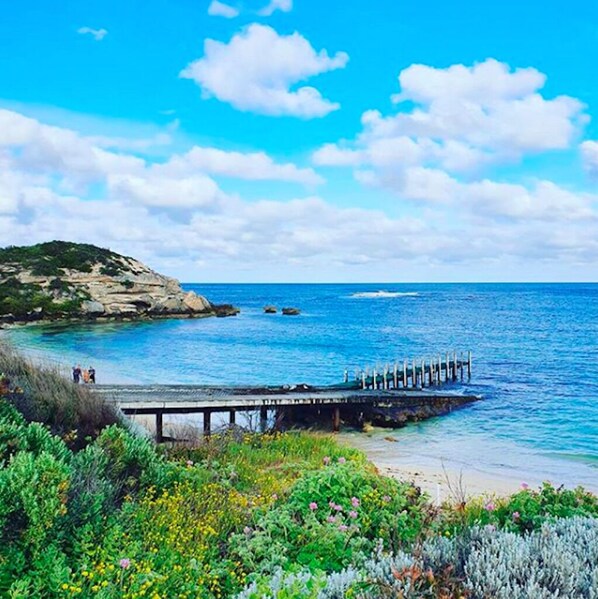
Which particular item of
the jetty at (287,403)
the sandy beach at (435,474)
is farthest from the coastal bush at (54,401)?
the sandy beach at (435,474)

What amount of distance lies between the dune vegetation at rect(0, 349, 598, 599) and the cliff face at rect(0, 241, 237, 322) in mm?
56895

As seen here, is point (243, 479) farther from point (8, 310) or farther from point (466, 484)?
point (8, 310)

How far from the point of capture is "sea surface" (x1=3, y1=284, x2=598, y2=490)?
17.9m

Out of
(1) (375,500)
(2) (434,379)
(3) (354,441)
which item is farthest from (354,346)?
(1) (375,500)

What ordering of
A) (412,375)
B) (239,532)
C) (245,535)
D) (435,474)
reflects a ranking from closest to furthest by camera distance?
(245,535) < (239,532) < (435,474) < (412,375)

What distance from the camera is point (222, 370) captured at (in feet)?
112

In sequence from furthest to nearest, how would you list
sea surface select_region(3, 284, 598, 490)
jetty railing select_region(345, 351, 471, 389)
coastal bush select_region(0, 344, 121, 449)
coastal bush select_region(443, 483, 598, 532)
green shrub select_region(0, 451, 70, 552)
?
jetty railing select_region(345, 351, 471, 389) < sea surface select_region(3, 284, 598, 490) < coastal bush select_region(0, 344, 121, 449) < coastal bush select_region(443, 483, 598, 532) < green shrub select_region(0, 451, 70, 552)

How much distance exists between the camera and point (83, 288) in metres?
68.6

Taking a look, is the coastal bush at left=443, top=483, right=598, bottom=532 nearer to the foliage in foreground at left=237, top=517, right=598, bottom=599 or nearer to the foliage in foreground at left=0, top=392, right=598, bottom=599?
the foliage in foreground at left=0, top=392, right=598, bottom=599

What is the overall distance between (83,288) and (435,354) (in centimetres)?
4531

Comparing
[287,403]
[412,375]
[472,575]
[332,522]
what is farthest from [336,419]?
[472,575]

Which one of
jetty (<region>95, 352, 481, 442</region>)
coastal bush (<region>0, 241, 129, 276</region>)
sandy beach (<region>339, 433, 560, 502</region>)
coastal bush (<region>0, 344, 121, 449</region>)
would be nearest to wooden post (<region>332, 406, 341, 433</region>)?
jetty (<region>95, 352, 481, 442</region>)

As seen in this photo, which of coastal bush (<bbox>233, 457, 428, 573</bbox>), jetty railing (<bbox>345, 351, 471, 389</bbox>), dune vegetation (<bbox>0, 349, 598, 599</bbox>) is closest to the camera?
dune vegetation (<bbox>0, 349, 598, 599</bbox>)

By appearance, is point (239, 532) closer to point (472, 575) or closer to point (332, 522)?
point (332, 522)
